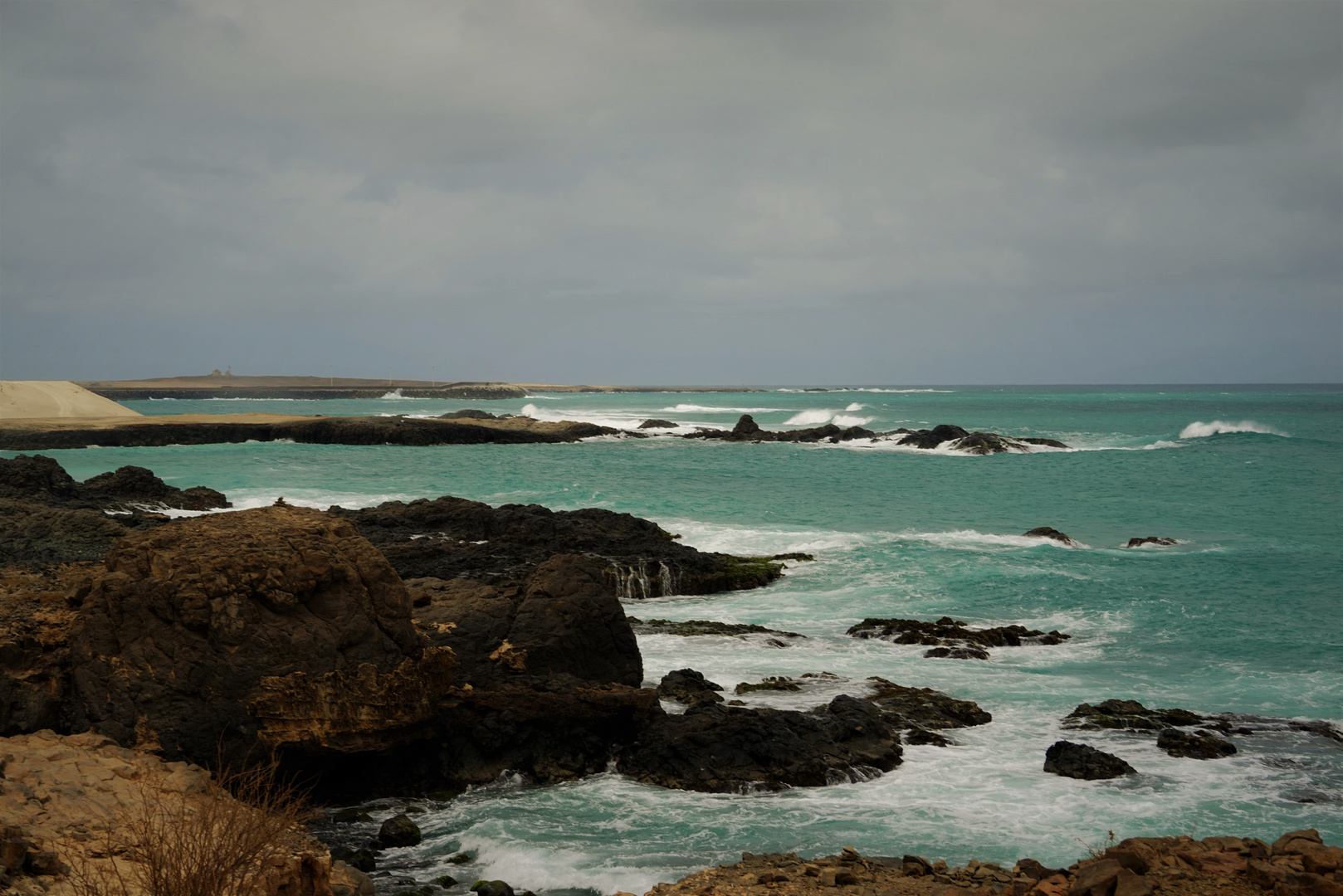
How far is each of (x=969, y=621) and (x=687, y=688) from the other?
25.2 ft

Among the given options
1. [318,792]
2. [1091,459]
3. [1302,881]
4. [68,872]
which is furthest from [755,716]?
[1091,459]

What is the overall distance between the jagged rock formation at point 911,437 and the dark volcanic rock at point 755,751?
4780cm

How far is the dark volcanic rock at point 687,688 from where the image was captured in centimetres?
1132

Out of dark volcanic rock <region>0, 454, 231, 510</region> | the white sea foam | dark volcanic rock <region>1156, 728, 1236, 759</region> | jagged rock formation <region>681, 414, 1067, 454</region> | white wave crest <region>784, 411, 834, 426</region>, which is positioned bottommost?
dark volcanic rock <region>1156, 728, 1236, 759</region>

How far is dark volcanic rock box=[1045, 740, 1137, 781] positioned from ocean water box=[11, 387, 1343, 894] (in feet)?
0.42

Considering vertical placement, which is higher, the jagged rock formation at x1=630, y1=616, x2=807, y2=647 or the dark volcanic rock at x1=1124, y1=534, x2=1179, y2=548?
the dark volcanic rock at x1=1124, y1=534, x2=1179, y2=548

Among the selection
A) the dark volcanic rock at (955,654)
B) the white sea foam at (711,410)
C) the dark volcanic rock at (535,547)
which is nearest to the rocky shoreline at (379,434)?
the dark volcanic rock at (535,547)

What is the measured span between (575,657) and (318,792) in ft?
10.5

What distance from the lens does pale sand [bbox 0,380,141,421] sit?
6356cm

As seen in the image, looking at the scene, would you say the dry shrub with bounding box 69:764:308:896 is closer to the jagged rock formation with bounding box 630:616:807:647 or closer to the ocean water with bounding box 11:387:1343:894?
the ocean water with bounding box 11:387:1343:894

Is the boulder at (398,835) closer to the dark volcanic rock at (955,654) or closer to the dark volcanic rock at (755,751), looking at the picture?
the dark volcanic rock at (755,751)

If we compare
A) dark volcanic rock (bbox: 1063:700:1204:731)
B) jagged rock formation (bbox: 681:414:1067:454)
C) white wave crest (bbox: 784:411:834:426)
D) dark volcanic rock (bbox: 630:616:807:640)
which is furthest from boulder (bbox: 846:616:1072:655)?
white wave crest (bbox: 784:411:834:426)

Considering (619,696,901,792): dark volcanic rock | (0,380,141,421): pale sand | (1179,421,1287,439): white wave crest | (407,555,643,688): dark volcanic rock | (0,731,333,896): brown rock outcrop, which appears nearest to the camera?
(0,731,333,896): brown rock outcrop

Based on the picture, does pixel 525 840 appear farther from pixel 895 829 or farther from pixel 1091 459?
pixel 1091 459
